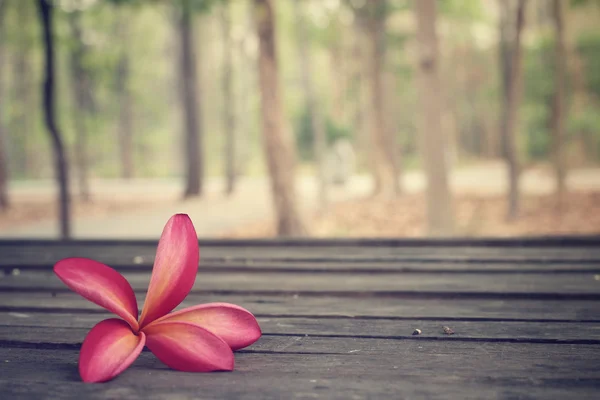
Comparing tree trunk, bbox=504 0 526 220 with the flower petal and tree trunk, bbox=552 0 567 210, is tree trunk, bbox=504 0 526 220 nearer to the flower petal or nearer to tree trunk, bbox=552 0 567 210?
tree trunk, bbox=552 0 567 210

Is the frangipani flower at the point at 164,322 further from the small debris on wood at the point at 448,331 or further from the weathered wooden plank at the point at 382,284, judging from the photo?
the weathered wooden plank at the point at 382,284

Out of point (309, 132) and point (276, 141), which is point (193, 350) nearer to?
point (276, 141)

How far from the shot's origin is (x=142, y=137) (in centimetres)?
3512

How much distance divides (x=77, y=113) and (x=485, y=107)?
20.7 m

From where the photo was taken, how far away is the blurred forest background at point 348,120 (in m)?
8.73

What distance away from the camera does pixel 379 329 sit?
4.74 ft

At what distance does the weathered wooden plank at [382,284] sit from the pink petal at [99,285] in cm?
67

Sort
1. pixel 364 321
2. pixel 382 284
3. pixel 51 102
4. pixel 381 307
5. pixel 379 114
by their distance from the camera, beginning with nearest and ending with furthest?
1. pixel 364 321
2. pixel 381 307
3. pixel 382 284
4. pixel 51 102
5. pixel 379 114

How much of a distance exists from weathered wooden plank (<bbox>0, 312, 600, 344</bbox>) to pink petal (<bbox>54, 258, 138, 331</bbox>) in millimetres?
244

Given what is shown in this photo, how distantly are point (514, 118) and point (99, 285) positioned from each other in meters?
12.1

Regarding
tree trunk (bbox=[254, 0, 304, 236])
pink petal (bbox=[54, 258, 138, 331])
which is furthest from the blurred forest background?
pink petal (bbox=[54, 258, 138, 331])

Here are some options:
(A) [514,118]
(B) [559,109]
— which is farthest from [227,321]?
(B) [559,109]

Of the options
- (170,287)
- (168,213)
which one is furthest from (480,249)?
(168,213)

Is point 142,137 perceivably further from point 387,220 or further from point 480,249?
point 480,249
